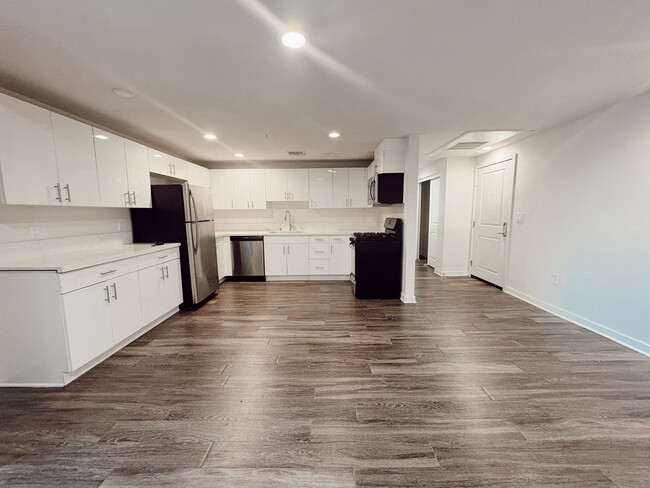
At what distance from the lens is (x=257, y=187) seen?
5102mm

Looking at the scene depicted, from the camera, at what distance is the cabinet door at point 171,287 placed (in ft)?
10.2

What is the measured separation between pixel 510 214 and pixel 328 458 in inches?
170

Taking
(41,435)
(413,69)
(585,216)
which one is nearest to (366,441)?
(41,435)

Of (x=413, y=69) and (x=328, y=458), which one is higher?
(x=413, y=69)

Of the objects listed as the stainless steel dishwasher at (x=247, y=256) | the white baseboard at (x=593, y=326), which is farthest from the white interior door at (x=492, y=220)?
the stainless steel dishwasher at (x=247, y=256)

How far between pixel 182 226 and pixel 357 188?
10.3 ft

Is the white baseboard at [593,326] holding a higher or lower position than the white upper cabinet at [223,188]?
lower

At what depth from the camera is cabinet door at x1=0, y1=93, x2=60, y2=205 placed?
184 centimetres

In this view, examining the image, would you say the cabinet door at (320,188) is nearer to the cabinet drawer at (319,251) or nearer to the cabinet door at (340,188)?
the cabinet door at (340,188)

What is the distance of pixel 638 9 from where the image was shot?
133 centimetres

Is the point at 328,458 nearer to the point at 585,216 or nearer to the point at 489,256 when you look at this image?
the point at 585,216

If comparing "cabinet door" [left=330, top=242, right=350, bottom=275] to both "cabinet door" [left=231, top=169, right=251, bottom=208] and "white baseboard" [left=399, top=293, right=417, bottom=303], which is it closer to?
"white baseboard" [left=399, top=293, right=417, bottom=303]

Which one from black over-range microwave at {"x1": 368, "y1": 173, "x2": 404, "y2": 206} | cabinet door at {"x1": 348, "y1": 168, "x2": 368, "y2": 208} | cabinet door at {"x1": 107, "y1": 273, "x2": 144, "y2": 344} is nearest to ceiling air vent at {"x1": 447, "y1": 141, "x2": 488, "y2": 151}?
black over-range microwave at {"x1": 368, "y1": 173, "x2": 404, "y2": 206}

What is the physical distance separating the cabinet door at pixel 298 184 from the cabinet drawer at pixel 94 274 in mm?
3018
